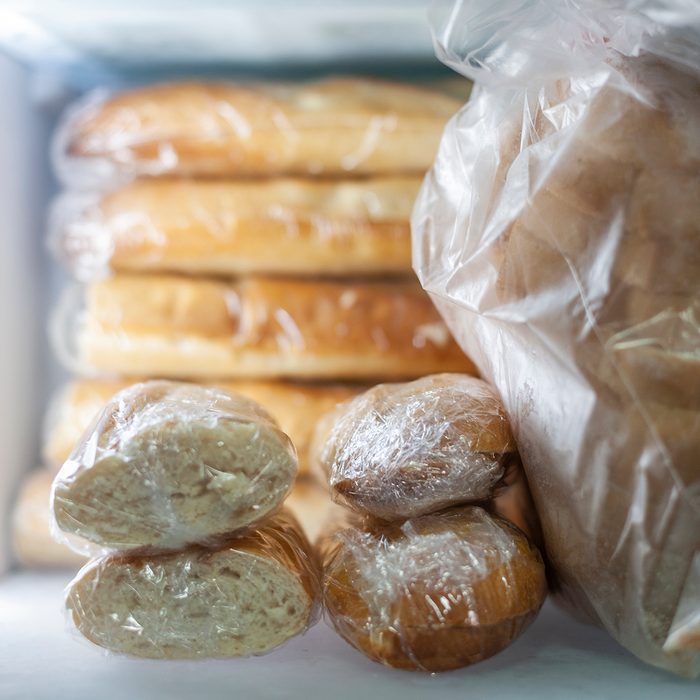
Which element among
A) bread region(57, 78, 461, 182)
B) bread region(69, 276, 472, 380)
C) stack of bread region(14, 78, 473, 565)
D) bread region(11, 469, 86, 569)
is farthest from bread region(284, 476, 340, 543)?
bread region(57, 78, 461, 182)

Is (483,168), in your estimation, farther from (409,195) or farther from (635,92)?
(409,195)

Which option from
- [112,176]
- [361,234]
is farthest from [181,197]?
[361,234]

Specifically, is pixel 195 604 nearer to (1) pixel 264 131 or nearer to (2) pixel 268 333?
(2) pixel 268 333

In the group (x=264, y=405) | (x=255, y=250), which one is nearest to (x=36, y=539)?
(x=264, y=405)

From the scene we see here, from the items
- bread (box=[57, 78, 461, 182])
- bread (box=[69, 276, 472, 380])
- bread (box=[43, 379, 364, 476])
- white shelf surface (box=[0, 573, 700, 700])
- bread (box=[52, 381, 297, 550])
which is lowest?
bread (box=[43, 379, 364, 476])

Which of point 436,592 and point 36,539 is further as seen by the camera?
point 36,539

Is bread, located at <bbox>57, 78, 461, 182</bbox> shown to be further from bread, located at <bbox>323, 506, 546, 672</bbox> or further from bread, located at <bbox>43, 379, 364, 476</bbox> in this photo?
bread, located at <bbox>323, 506, 546, 672</bbox>
